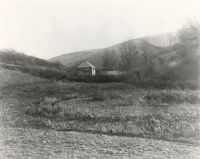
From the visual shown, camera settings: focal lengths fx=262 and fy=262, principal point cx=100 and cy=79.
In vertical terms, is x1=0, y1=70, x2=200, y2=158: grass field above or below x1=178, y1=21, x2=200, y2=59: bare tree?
below

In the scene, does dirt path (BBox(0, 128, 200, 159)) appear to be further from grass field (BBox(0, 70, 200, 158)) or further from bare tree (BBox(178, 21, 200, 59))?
bare tree (BBox(178, 21, 200, 59))

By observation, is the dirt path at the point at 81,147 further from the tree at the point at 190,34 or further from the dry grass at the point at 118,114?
the tree at the point at 190,34

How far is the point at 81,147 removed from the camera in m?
7.52

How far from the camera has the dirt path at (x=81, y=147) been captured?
6.71m

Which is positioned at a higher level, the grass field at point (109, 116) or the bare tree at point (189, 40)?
the bare tree at point (189, 40)

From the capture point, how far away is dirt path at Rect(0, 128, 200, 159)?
671 centimetres

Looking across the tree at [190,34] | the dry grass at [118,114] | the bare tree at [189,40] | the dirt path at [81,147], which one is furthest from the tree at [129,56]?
the dirt path at [81,147]

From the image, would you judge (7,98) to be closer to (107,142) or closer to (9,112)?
(9,112)

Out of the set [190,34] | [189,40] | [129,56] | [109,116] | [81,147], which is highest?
[129,56]

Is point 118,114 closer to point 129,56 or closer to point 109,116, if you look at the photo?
point 109,116

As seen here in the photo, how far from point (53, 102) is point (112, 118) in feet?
17.9

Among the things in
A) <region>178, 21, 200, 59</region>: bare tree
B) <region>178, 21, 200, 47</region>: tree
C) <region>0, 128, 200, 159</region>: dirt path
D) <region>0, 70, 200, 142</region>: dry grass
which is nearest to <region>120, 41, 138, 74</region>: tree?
<region>178, 21, 200, 59</region>: bare tree

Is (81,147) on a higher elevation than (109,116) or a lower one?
lower

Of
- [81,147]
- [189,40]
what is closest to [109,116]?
[81,147]
